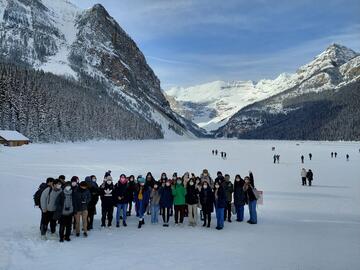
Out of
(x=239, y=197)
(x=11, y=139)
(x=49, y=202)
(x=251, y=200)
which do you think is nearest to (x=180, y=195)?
(x=239, y=197)

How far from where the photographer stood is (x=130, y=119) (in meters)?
167

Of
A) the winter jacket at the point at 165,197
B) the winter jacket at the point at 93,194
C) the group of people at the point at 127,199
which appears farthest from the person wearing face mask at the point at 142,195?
the winter jacket at the point at 93,194

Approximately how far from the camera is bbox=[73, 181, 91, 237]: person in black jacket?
13.7 m

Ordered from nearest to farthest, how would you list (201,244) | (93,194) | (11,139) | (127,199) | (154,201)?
1. (201,244)
2. (93,194)
3. (127,199)
4. (154,201)
5. (11,139)

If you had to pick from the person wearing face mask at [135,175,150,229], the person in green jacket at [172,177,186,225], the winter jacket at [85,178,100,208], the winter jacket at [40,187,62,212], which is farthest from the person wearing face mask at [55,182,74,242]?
the person in green jacket at [172,177,186,225]

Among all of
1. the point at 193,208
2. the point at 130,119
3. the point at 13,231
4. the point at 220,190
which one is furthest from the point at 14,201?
the point at 130,119

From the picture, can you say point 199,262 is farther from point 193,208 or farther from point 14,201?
point 14,201

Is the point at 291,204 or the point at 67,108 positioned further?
the point at 67,108

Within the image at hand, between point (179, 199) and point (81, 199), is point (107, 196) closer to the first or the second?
point (81, 199)

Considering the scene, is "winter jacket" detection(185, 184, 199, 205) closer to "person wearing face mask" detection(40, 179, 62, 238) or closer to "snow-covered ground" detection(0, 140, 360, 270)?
"snow-covered ground" detection(0, 140, 360, 270)

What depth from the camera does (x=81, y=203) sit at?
1384 centimetres

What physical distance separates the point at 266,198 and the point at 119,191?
35.4 ft

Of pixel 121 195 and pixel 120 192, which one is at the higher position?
pixel 120 192

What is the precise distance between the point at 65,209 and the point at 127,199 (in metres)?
3.12
